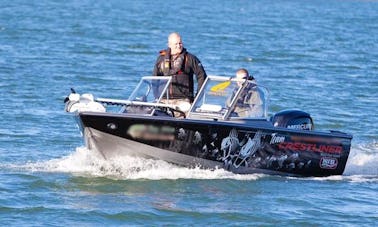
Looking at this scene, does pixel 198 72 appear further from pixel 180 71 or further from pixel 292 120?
pixel 292 120

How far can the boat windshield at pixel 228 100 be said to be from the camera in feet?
44.5

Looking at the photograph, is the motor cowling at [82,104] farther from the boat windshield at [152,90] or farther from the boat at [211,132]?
the boat windshield at [152,90]

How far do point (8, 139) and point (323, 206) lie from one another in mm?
5701

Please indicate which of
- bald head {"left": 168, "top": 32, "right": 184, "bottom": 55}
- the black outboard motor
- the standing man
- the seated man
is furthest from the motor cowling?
the black outboard motor

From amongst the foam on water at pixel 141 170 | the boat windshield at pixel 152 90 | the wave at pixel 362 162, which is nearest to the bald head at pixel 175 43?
the boat windshield at pixel 152 90

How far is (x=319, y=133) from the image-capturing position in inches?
554

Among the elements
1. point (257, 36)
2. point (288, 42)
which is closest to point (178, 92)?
point (288, 42)

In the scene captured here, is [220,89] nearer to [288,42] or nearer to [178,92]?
[178,92]

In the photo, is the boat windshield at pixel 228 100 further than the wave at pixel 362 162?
No

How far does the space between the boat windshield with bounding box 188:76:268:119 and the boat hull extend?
0.68ft

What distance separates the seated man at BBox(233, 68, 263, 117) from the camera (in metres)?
13.7

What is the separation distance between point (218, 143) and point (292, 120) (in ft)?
4.18

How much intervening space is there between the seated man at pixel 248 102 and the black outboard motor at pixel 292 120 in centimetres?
38

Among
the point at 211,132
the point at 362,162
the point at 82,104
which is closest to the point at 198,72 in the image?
the point at 211,132
